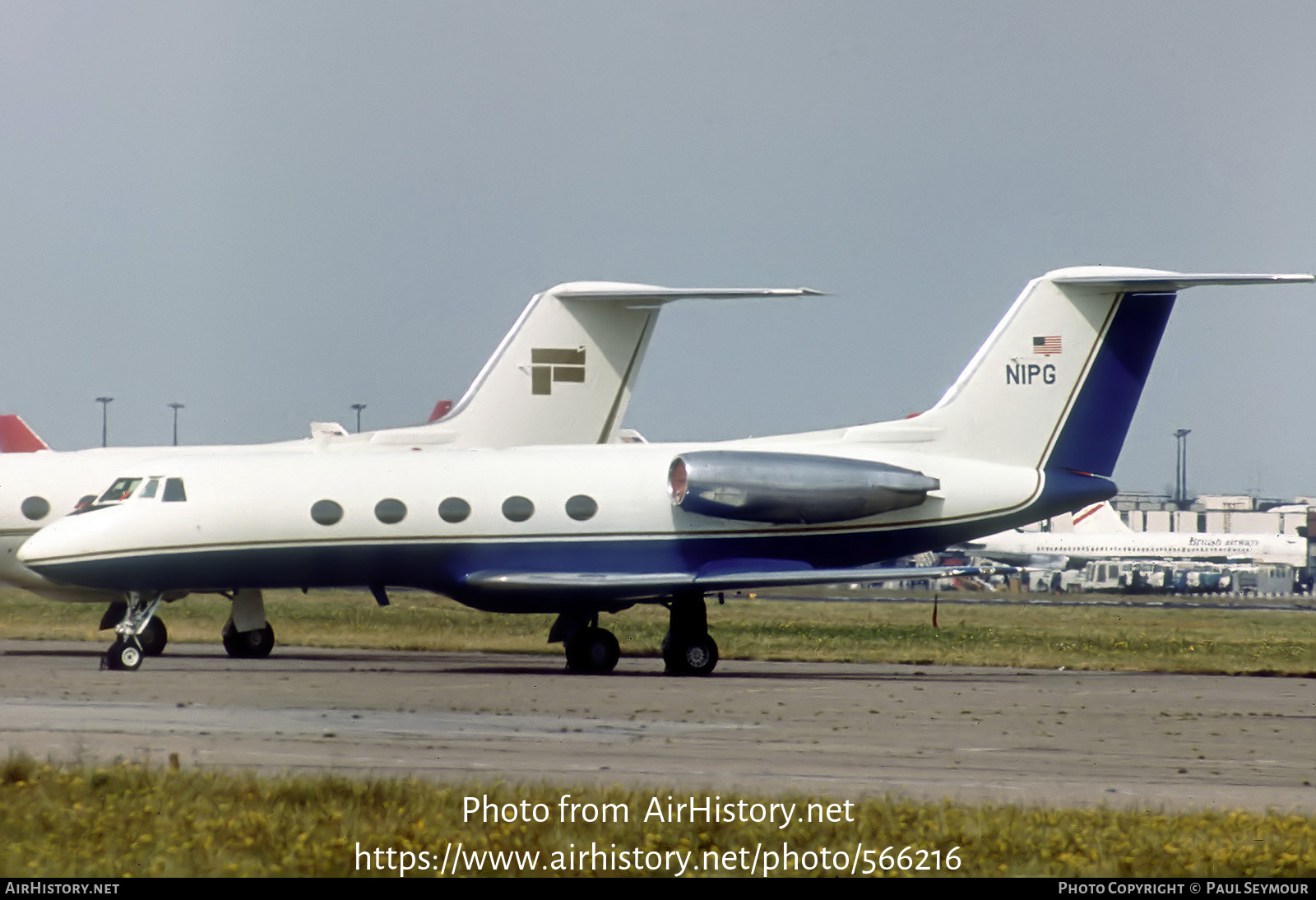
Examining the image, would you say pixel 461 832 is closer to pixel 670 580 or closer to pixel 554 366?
pixel 670 580

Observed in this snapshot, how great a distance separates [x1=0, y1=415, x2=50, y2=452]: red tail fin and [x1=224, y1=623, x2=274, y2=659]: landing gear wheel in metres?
22.9

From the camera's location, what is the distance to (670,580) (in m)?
25.9

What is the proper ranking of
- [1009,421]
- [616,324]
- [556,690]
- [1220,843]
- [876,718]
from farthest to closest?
1. [616,324]
2. [1009,421]
3. [556,690]
4. [876,718]
5. [1220,843]

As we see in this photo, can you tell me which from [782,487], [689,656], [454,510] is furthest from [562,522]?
[782,487]

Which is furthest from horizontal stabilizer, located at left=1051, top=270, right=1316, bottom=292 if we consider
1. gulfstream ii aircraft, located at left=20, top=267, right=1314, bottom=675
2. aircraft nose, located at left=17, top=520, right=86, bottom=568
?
aircraft nose, located at left=17, top=520, right=86, bottom=568

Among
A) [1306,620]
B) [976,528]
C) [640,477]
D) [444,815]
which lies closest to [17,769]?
[444,815]

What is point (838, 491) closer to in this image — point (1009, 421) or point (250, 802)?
point (1009, 421)

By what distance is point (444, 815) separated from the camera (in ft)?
34.1

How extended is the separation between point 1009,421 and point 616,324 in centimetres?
861

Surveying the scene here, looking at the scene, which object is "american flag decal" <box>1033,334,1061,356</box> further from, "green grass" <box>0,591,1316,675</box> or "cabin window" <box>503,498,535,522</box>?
"cabin window" <box>503,498,535,522</box>

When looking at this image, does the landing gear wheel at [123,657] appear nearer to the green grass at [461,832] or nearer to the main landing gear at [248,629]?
the main landing gear at [248,629]

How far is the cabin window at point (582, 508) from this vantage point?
1043 inches

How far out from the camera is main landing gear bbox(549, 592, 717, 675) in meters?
26.1

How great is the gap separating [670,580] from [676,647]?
1.04 metres
